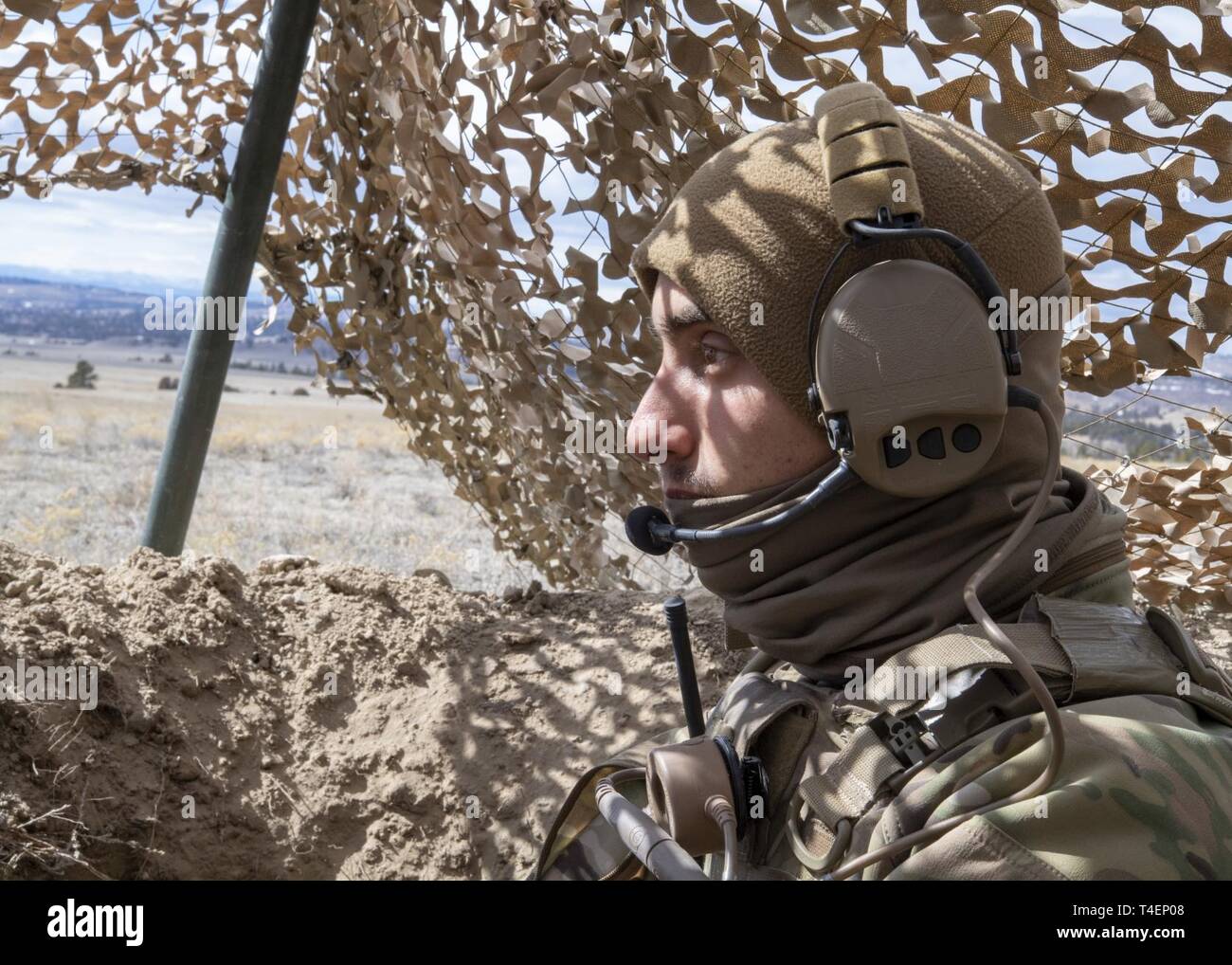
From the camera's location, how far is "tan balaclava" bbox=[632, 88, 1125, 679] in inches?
56.6

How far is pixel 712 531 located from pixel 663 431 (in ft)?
0.50

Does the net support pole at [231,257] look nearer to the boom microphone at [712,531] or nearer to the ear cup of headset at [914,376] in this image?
the boom microphone at [712,531]

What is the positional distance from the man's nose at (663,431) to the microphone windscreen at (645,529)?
14cm

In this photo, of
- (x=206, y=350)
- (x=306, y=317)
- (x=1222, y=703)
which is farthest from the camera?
(x=306, y=317)

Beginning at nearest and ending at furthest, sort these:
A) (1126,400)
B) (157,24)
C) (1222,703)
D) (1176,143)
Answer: (1222,703)
(1176,143)
(1126,400)
(157,24)

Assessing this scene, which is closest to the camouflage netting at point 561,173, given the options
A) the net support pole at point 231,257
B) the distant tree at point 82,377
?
the net support pole at point 231,257

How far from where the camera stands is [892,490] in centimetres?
139

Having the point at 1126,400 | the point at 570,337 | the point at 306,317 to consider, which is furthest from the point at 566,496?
the point at 1126,400

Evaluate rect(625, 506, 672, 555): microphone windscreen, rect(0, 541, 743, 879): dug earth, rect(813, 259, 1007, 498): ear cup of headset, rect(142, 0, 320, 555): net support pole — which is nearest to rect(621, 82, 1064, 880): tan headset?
rect(813, 259, 1007, 498): ear cup of headset

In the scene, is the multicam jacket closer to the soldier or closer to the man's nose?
the soldier

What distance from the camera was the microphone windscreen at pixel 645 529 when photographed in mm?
1709

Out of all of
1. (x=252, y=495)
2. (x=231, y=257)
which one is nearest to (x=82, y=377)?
(x=252, y=495)

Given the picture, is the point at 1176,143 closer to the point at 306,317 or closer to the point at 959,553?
the point at 959,553
